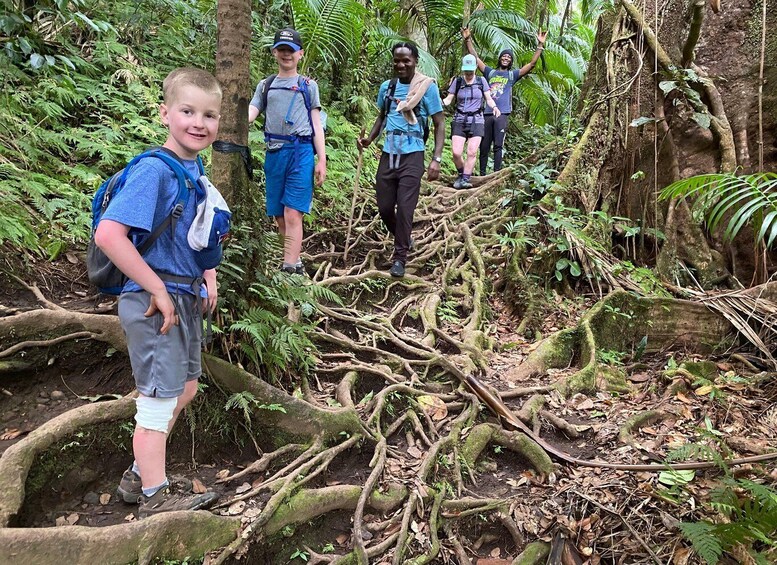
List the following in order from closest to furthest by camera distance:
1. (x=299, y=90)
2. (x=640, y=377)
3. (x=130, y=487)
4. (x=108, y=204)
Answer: (x=108, y=204), (x=130, y=487), (x=640, y=377), (x=299, y=90)

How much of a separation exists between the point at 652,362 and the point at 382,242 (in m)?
2.98

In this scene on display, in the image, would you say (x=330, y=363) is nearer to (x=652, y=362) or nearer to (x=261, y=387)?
(x=261, y=387)

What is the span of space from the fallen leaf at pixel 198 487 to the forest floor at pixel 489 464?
0.07 ft

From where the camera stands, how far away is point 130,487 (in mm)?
2387

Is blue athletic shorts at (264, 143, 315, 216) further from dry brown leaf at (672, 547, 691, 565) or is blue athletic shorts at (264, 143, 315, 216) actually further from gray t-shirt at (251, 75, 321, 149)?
dry brown leaf at (672, 547, 691, 565)

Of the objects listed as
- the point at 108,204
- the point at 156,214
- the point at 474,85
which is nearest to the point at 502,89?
the point at 474,85

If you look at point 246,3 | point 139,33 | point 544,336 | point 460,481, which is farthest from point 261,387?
point 139,33

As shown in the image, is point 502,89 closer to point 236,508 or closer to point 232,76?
point 232,76

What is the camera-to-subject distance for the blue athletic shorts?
14.1 ft

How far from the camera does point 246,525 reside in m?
2.31

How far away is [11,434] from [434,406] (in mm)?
2280

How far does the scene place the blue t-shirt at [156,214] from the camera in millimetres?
1893

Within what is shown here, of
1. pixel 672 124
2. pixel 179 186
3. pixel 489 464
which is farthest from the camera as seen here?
pixel 672 124

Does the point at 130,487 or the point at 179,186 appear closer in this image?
the point at 179,186
